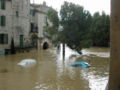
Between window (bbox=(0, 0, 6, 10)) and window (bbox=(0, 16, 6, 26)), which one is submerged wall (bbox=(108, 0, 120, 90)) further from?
window (bbox=(0, 0, 6, 10))

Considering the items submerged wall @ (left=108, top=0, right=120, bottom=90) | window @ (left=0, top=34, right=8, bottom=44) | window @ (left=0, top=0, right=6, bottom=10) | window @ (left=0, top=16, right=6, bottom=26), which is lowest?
window @ (left=0, top=34, right=8, bottom=44)

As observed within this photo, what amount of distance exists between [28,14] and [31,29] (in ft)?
12.1

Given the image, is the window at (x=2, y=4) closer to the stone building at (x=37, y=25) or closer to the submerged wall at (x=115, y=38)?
the stone building at (x=37, y=25)

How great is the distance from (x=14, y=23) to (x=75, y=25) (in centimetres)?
1230

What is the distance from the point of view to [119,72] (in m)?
3.08

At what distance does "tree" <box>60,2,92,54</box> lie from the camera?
39.0m

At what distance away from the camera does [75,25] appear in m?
39.0

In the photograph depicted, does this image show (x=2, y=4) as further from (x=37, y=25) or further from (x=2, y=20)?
(x=37, y=25)

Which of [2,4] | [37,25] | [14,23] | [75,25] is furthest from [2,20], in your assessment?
[37,25]

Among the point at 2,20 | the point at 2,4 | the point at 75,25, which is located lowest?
the point at 75,25

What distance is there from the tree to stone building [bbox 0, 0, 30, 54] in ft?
32.1

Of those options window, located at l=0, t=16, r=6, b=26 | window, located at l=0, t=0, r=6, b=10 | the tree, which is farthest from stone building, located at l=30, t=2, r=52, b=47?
the tree

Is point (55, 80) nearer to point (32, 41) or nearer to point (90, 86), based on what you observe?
point (90, 86)

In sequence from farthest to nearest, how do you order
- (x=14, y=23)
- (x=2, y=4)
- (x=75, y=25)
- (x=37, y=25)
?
1. (x=37, y=25)
2. (x=14, y=23)
3. (x=2, y=4)
4. (x=75, y=25)
